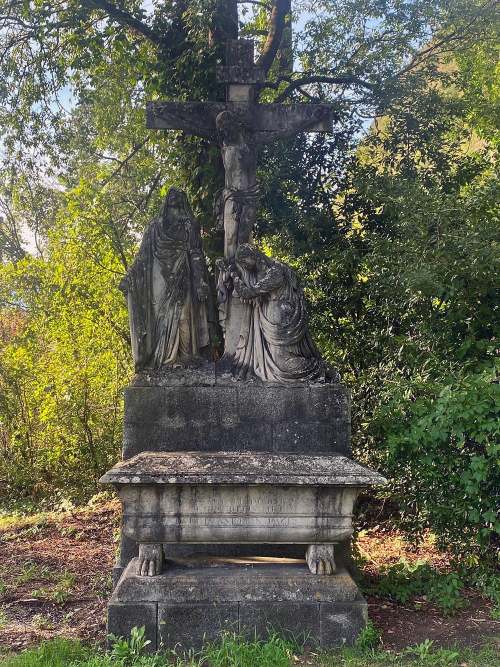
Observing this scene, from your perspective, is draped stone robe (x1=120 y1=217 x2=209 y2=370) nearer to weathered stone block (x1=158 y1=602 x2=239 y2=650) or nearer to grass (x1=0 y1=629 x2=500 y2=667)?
weathered stone block (x1=158 y1=602 x2=239 y2=650)

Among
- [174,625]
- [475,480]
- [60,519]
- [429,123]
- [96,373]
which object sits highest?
[429,123]

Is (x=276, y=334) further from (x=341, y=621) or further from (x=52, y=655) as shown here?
(x=52, y=655)

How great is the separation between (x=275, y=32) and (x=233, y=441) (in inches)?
206

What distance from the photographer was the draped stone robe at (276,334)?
503 cm

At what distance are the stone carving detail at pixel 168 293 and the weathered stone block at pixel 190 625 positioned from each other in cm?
180

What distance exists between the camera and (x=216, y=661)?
3.89 metres

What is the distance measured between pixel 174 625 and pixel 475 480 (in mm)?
2473

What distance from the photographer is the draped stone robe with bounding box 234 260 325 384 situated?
5031 millimetres

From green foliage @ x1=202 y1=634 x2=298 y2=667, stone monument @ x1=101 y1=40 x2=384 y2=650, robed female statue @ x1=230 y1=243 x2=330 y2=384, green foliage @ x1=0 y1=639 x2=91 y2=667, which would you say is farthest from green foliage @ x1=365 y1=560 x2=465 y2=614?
green foliage @ x1=0 y1=639 x2=91 y2=667

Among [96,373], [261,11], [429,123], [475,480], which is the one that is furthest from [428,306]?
[261,11]

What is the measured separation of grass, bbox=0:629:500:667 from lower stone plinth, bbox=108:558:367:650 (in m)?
0.08

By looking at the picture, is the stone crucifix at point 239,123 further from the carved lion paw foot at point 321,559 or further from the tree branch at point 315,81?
the carved lion paw foot at point 321,559

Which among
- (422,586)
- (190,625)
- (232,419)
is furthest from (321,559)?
(422,586)

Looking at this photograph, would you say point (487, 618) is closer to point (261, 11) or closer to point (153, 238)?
point (153, 238)
